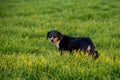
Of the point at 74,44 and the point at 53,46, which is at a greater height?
the point at 74,44

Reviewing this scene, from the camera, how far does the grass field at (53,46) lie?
5598mm

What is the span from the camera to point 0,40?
10.1 meters

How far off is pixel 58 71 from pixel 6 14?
12013 millimetres

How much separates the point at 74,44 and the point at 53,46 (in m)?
1.97

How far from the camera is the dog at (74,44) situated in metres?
7.58

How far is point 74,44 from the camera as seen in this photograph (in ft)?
27.2

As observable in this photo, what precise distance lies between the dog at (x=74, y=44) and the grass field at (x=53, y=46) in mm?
355

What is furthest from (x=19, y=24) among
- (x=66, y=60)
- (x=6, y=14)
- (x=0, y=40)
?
(x=66, y=60)

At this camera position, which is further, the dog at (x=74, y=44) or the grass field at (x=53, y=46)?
the dog at (x=74, y=44)

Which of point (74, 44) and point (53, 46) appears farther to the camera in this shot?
point (53, 46)

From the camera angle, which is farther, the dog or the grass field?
the dog

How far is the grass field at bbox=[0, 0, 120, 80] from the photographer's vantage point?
5.60m

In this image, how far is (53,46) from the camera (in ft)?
33.3

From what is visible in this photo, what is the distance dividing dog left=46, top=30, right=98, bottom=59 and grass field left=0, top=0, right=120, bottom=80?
0.35 meters
